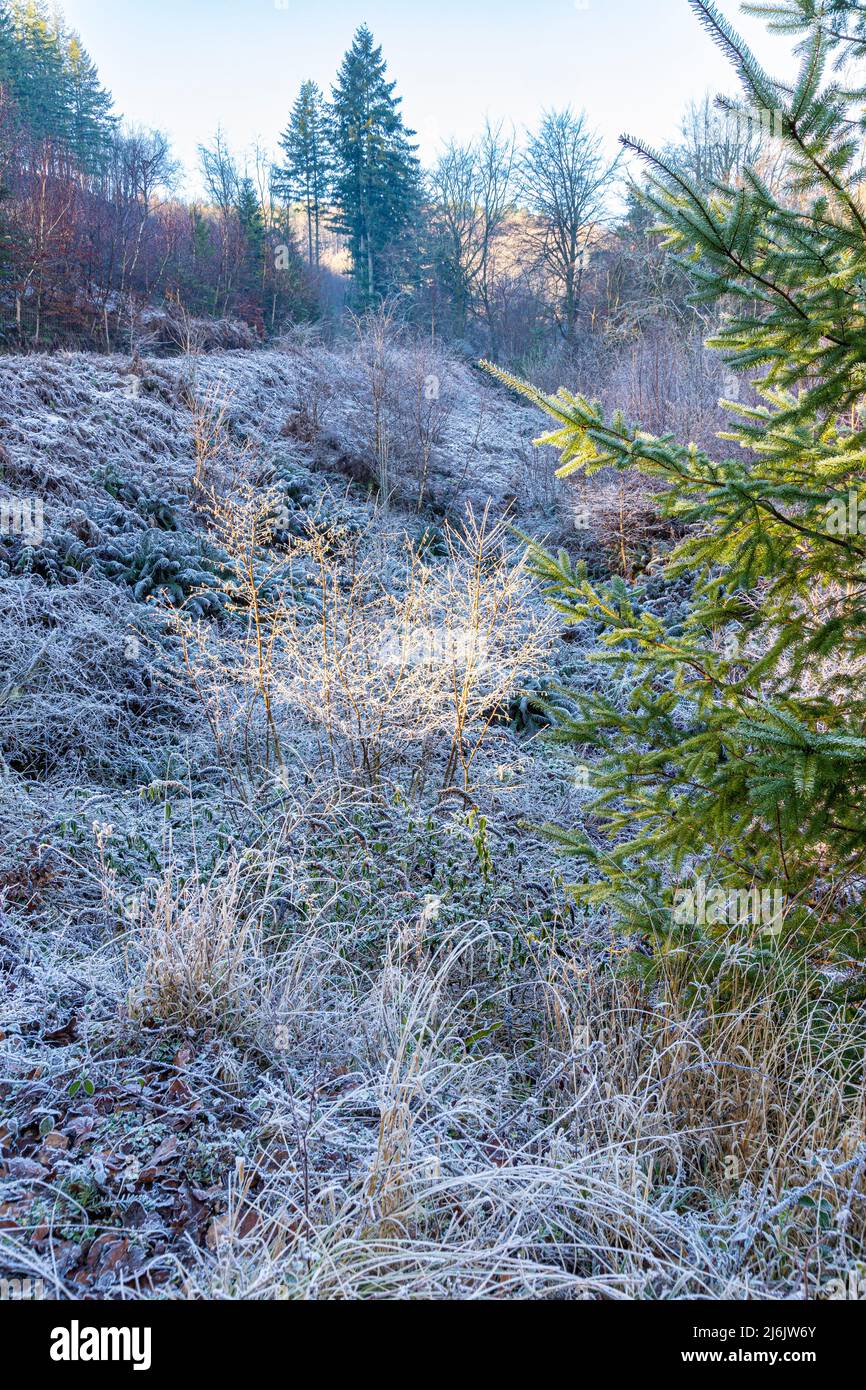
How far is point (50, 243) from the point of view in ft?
37.8

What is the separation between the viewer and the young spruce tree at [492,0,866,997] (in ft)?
6.99

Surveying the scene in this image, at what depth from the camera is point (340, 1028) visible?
2.73 metres

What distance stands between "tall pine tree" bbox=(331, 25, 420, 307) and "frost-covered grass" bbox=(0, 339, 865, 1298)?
2296cm

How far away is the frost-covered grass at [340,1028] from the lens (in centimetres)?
180

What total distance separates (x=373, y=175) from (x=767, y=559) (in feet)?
90.7

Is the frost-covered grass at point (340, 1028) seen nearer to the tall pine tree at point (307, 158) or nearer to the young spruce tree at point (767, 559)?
the young spruce tree at point (767, 559)

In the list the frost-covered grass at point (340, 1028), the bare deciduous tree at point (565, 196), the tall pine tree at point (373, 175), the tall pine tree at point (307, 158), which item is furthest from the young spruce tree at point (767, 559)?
the tall pine tree at point (307, 158)

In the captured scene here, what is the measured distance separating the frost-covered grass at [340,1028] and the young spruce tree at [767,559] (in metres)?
0.31

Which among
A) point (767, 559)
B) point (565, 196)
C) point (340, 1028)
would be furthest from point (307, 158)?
point (340, 1028)

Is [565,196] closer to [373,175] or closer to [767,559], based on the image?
[373,175]

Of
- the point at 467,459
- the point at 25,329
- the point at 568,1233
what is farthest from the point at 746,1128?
the point at 25,329

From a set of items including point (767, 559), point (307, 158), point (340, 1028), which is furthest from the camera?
point (307, 158)

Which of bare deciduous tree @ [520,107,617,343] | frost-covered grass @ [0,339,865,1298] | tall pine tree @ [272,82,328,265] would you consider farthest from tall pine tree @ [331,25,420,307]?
frost-covered grass @ [0,339,865,1298]

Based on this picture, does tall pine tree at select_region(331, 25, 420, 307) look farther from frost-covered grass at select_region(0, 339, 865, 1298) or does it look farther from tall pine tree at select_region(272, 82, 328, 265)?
frost-covered grass at select_region(0, 339, 865, 1298)
